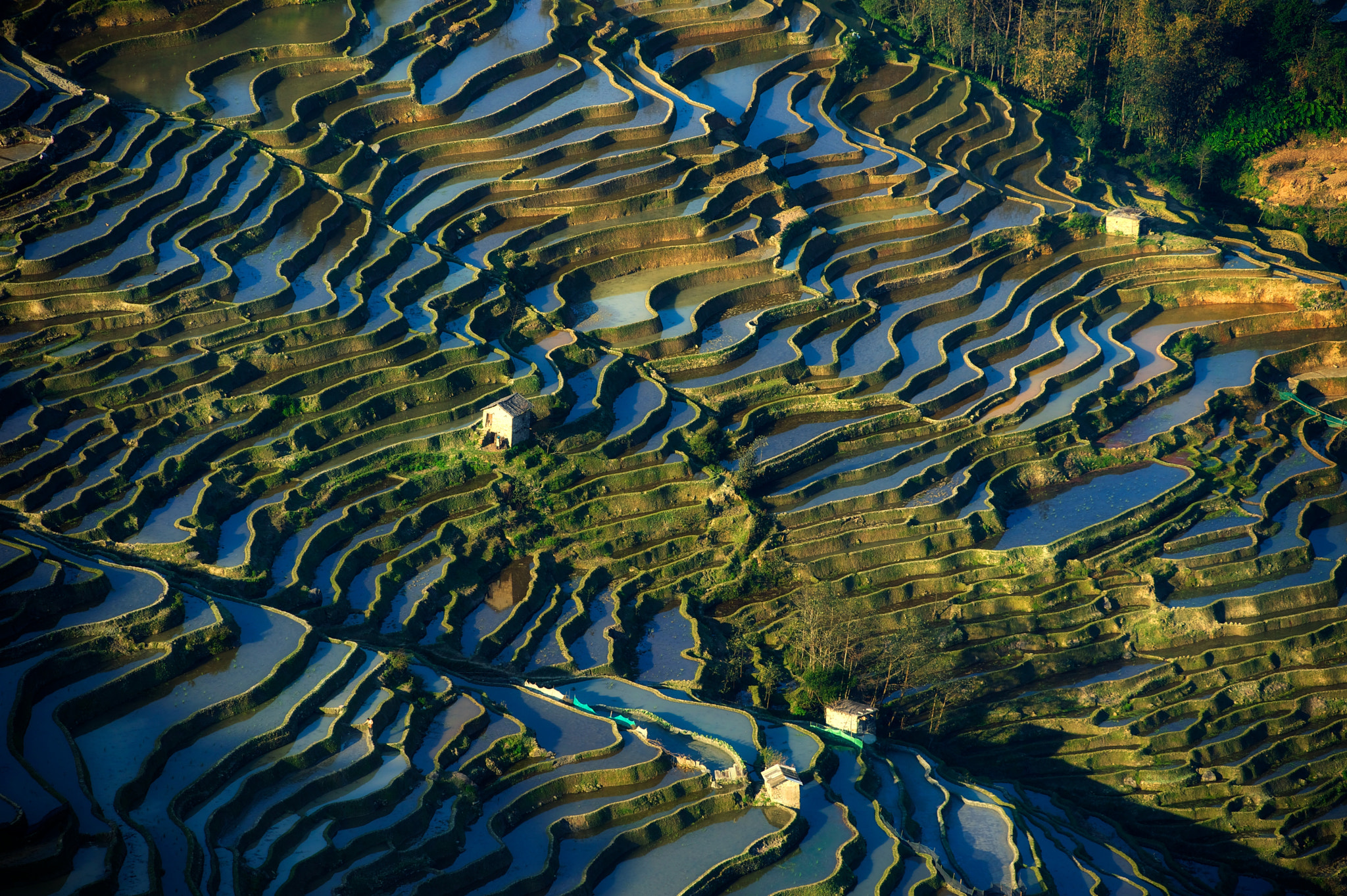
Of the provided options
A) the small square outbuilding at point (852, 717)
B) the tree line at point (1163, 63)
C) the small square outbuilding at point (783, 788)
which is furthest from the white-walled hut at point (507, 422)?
the tree line at point (1163, 63)

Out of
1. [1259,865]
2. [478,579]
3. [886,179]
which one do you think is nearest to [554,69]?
[886,179]

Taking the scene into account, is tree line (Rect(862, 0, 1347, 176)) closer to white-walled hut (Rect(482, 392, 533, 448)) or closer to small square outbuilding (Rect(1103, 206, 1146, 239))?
small square outbuilding (Rect(1103, 206, 1146, 239))

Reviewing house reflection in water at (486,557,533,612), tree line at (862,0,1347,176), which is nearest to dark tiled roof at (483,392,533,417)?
house reflection in water at (486,557,533,612)

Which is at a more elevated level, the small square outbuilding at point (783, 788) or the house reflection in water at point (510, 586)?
the house reflection in water at point (510, 586)

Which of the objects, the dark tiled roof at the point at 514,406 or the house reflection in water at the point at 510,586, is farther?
the dark tiled roof at the point at 514,406

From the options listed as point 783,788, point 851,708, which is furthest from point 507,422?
point 783,788

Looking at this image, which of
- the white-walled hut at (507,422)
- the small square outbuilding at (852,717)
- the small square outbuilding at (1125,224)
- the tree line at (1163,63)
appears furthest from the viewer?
the tree line at (1163,63)

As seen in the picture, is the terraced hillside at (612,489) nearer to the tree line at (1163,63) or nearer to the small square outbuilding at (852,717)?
the small square outbuilding at (852,717)
